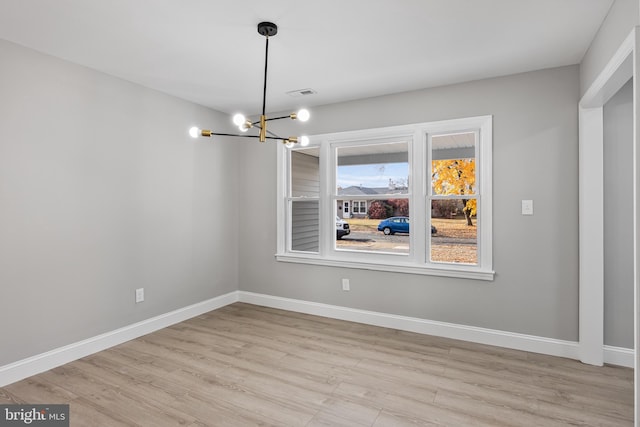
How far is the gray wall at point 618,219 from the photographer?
2.89m

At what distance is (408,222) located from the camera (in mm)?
3875

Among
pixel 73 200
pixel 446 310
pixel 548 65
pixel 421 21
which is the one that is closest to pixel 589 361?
pixel 446 310

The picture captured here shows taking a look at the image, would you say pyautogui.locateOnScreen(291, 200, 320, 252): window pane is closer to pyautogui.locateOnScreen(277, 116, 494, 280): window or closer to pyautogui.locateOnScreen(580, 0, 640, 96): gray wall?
pyautogui.locateOnScreen(277, 116, 494, 280): window

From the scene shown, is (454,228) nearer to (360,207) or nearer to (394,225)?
(394,225)

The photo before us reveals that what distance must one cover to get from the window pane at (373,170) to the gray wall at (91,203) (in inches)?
67.3

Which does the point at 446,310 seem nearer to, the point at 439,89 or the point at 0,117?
the point at 439,89

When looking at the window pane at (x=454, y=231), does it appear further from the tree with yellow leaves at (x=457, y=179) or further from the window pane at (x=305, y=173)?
the window pane at (x=305, y=173)

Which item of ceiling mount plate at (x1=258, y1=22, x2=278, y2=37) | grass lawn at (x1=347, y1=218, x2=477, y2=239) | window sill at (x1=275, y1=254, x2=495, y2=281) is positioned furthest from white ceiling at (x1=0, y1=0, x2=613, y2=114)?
window sill at (x1=275, y1=254, x2=495, y2=281)

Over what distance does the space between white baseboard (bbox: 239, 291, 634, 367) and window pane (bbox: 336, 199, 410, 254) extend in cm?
75

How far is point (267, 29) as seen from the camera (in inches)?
97.3

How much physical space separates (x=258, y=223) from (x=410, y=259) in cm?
207

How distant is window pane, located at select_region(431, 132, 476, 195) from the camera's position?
3551mm

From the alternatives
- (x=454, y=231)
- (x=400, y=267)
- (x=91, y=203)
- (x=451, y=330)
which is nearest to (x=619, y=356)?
(x=451, y=330)

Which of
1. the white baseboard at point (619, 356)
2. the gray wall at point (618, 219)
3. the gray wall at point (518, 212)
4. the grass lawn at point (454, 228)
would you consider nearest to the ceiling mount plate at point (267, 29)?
the gray wall at point (518, 212)
